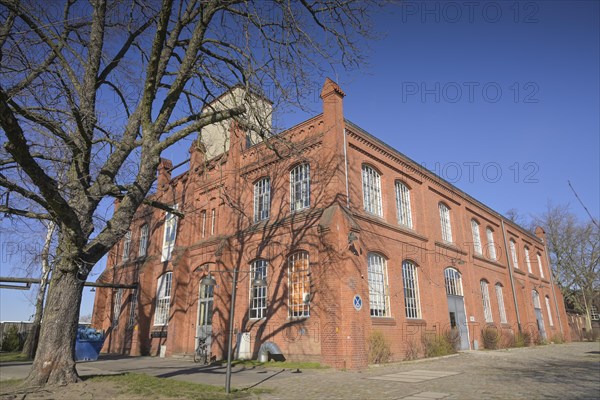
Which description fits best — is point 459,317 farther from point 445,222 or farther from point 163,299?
point 163,299

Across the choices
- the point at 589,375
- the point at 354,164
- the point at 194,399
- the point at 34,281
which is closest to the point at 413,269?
the point at 354,164

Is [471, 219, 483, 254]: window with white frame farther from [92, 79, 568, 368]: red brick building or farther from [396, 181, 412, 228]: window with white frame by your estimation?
[396, 181, 412, 228]: window with white frame

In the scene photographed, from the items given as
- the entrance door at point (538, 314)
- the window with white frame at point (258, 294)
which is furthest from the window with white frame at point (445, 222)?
the entrance door at point (538, 314)

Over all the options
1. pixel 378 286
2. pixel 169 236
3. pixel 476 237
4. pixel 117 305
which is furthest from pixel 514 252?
pixel 117 305

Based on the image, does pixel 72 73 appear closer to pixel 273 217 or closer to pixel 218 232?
pixel 273 217

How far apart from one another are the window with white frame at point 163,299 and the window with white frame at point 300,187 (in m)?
8.79

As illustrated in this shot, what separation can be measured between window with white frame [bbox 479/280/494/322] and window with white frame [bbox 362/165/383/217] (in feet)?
35.2

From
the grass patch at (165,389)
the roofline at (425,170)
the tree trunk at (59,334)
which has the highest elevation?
the roofline at (425,170)

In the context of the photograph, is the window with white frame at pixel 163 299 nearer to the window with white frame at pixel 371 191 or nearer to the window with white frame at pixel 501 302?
the window with white frame at pixel 371 191

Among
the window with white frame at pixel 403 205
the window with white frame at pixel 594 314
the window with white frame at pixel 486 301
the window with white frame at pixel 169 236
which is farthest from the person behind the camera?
the window with white frame at pixel 594 314

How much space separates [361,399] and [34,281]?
16.5 metres

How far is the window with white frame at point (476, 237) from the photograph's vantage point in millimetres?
23828

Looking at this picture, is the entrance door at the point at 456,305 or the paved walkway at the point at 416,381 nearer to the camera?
the paved walkway at the point at 416,381

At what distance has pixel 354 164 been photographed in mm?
14898
